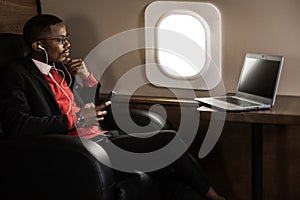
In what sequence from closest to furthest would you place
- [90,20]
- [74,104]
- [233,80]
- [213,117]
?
[213,117]
[74,104]
[233,80]
[90,20]

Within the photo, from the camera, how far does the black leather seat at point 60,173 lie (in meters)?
2.00

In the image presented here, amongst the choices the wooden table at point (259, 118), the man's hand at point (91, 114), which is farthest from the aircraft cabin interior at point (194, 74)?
the man's hand at point (91, 114)

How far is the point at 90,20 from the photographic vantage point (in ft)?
9.62

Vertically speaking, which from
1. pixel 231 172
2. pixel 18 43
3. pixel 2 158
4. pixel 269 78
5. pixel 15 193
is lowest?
pixel 231 172

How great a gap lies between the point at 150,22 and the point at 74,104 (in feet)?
2.07

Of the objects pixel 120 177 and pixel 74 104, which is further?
pixel 74 104

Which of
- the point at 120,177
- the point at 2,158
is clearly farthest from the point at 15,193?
the point at 120,177

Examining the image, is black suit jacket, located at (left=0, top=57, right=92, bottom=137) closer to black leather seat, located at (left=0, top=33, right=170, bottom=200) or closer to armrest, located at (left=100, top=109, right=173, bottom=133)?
black leather seat, located at (left=0, top=33, right=170, bottom=200)

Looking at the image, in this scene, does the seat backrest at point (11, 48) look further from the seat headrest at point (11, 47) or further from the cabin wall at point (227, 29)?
the cabin wall at point (227, 29)

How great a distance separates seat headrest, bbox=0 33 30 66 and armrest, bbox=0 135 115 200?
1.61ft

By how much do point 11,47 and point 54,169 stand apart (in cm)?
74

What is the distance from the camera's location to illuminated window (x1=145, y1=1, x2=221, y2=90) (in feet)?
8.75

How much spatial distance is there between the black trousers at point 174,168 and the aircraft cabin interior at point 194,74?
3 cm

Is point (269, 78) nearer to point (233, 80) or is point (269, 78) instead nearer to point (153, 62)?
point (233, 80)
